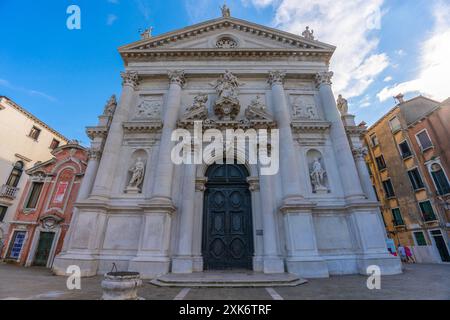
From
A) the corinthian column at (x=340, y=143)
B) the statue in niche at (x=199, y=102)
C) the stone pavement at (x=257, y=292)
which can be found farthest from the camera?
the statue in niche at (x=199, y=102)

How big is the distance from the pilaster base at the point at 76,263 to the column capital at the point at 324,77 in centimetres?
1530

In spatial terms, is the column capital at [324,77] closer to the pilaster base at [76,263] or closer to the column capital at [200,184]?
the column capital at [200,184]

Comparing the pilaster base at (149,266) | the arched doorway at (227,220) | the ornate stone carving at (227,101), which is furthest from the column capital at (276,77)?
the pilaster base at (149,266)

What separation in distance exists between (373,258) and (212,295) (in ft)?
23.6

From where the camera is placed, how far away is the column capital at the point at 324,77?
13.4 metres

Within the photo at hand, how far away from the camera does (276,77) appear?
44.0ft

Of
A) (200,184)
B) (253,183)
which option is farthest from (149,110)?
(253,183)

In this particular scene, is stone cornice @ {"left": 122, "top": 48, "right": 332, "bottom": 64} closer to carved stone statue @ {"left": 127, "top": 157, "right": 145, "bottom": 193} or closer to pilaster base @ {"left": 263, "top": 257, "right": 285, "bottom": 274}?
carved stone statue @ {"left": 127, "top": 157, "right": 145, "bottom": 193}

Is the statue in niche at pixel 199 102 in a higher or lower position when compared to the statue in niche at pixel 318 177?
higher

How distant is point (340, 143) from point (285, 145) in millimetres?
3009

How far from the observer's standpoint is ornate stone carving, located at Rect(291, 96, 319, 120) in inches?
510

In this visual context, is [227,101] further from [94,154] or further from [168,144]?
[94,154]
